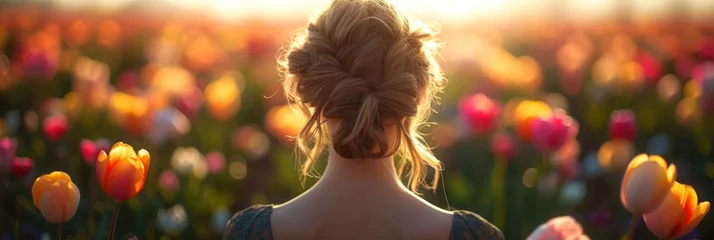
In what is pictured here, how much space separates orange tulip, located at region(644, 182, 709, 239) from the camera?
7.10 ft

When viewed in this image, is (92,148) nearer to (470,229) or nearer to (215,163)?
(215,163)

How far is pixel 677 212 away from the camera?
2160mm

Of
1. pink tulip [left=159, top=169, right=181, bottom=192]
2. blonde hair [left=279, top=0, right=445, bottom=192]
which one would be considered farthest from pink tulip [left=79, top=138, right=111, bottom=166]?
blonde hair [left=279, top=0, right=445, bottom=192]

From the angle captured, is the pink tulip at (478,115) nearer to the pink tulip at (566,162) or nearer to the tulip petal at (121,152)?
the pink tulip at (566,162)

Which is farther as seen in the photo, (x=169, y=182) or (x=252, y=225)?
(x=169, y=182)

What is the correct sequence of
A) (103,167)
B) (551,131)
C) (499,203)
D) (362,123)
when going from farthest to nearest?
(551,131) < (499,203) < (103,167) < (362,123)

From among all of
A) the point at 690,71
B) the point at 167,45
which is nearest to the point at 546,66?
the point at 690,71

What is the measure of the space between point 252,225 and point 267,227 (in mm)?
52

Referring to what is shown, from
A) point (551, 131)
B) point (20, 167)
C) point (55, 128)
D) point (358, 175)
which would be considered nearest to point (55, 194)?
point (358, 175)

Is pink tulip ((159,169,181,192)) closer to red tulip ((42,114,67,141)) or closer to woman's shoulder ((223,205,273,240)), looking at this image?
red tulip ((42,114,67,141))

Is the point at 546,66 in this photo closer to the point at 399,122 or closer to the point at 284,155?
the point at 284,155

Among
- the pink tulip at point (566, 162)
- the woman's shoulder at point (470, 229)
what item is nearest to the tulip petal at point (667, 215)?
the woman's shoulder at point (470, 229)

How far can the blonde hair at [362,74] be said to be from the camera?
2.05 meters

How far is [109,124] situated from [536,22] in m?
8.50
